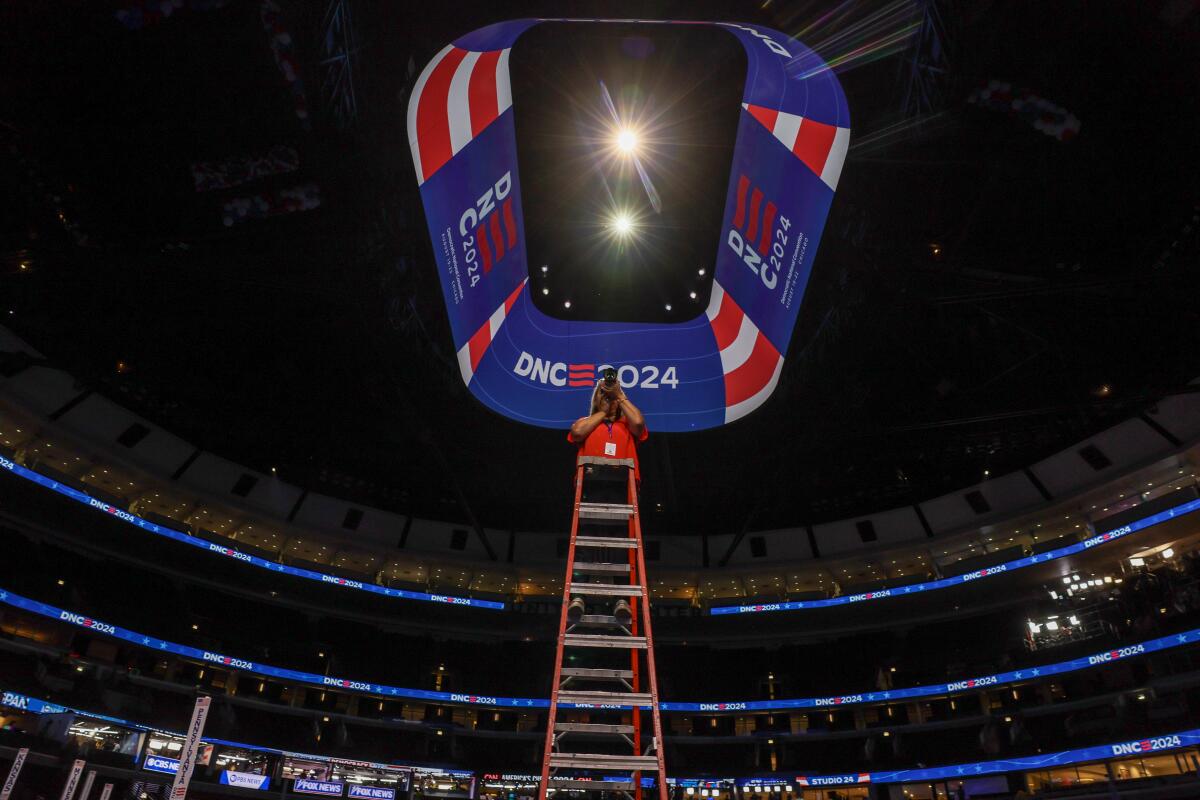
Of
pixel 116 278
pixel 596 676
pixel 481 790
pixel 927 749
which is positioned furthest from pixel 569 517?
pixel 596 676

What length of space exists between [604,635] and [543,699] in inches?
1120

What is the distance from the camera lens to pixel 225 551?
2939cm

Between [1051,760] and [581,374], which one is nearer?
[581,374]

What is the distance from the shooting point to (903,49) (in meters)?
10.8

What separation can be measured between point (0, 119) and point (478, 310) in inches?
451

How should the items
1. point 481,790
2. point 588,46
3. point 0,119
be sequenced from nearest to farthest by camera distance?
1. point 588,46
2. point 0,119
3. point 481,790

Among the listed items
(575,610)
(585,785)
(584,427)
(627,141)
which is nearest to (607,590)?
(575,610)

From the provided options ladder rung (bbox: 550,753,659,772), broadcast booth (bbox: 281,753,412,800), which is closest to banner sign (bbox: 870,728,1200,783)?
broadcast booth (bbox: 281,753,412,800)

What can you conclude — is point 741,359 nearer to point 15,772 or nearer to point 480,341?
point 480,341

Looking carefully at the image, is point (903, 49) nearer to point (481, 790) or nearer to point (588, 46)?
point (588, 46)

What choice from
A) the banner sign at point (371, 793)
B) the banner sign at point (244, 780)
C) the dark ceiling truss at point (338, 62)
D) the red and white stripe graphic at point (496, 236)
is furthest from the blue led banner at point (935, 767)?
the dark ceiling truss at point (338, 62)

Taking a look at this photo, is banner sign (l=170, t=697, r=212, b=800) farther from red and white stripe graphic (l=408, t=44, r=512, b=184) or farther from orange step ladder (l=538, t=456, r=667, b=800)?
red and white stripe graphic (l=408, t=44, r=512, b=184)

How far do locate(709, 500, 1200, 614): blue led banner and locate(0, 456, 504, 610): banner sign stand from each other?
13001 mm

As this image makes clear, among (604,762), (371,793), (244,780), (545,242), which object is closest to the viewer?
(604,762)
